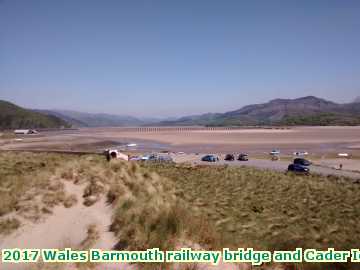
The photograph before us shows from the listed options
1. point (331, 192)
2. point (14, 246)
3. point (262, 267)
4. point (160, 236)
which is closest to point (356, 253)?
point (262, 267)

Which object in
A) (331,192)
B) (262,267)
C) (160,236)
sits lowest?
(331,192)

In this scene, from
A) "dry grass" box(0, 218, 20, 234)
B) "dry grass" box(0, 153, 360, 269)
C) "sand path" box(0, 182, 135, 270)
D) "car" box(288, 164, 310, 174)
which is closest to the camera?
"dry grass" box(0, 153, 360, 269)

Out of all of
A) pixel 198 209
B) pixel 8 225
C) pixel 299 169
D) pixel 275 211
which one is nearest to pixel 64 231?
pixel 8 225

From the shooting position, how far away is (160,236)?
7027 millimetres

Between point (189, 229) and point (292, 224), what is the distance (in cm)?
729

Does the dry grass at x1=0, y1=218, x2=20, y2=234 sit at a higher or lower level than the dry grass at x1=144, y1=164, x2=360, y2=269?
higher

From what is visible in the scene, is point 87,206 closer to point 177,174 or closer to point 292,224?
point 292,224

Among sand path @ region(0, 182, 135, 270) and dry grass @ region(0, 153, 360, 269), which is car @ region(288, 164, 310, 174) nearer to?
dry grass @ region(0, 153, 360, 269)

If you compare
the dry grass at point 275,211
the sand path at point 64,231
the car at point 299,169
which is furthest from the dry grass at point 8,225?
the car at point 299,169

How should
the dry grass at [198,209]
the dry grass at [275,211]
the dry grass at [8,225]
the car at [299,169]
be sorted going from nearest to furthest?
the dry grass at [198,209] → the dry grass at [8,225] → the dry grass at [275,211] → the car at [299,169]

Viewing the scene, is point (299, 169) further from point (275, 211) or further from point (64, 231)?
point (64, 231)

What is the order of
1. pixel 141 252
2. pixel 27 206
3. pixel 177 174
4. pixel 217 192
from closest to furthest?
pixel 141 252, pixel 27 206, pixel 217 192, pixel 177 174

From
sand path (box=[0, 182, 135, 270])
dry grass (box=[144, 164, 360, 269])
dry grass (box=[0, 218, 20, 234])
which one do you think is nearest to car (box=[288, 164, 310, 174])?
dry grass (box=[144, 164, 360, 269])

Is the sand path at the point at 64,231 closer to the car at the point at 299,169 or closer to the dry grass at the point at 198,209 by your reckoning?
the dry grass at the point at 198,209
